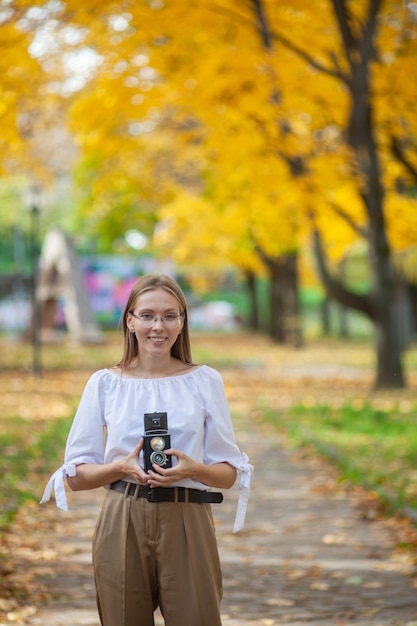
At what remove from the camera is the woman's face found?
3.73 m

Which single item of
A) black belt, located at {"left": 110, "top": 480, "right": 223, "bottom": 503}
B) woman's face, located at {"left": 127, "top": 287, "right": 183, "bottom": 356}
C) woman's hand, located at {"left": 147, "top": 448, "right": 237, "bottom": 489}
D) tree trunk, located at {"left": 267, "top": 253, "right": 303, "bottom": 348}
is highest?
woman's face, located at {"left": 127, "top": 287, "right": 183, "bottom": 356}

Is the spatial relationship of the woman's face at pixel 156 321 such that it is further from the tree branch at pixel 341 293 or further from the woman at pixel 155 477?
Result: the tree branch at pixel 341 293

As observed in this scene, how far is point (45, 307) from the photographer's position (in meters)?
38.6

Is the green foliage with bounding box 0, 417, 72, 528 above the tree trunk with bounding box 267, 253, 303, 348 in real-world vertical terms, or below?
above

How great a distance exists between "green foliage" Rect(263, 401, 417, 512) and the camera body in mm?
5468

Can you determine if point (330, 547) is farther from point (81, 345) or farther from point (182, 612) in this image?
point (81, 345)

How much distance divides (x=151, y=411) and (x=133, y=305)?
43 centimetres

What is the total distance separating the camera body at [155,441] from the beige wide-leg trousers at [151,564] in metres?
0.21

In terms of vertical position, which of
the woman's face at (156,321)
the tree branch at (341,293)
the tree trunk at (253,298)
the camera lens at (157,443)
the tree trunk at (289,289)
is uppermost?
the woman's face at (156,321)

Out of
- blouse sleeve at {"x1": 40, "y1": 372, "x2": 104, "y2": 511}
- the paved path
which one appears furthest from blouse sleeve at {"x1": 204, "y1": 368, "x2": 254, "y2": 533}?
the paved path

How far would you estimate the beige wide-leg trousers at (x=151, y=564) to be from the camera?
3.58 meters

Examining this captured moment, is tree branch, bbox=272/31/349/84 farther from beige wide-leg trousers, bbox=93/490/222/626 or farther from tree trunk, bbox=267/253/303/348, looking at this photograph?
tree trunk, bbox=267/253/303/348

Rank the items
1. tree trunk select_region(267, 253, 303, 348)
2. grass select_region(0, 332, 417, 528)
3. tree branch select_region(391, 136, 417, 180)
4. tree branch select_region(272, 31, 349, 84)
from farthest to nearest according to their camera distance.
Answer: tree trunk select_region(267, 253, 303, 348) < tree branch select_region(391, 136, 417, 180) < tree branch select_region(272, 31, 349, 84) < grass select_region(0, 332, 417, 528)

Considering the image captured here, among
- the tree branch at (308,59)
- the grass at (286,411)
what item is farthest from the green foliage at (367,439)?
the tree branch at (308,59)
